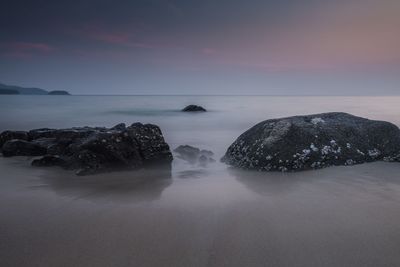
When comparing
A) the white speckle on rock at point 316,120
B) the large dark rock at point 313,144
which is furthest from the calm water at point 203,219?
the white speckle on rock at point 316,120

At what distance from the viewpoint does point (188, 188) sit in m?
4.68

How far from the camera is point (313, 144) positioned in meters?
5.92

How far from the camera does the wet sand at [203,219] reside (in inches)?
105

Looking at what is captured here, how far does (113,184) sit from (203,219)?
76.9 inches

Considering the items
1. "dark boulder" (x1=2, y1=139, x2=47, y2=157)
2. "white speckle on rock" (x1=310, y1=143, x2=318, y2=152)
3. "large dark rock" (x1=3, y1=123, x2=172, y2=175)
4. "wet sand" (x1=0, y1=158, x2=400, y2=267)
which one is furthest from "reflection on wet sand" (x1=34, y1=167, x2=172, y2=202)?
"white speckle on rock" (x1=310, y1=143, x2=318, y2=152)

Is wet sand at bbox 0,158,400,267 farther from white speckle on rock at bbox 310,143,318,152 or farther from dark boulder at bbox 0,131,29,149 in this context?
dark boulder at bbox 0,131,29,149

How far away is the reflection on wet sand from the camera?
14.0 feet

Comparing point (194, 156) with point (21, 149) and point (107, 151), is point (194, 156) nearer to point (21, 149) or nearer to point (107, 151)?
point (107, 151)

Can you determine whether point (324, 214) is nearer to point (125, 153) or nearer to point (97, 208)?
point (97, 208)

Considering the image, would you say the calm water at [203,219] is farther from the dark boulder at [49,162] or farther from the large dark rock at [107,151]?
the dark boulder at [49,162]

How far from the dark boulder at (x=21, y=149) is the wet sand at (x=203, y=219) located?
1.98 meters

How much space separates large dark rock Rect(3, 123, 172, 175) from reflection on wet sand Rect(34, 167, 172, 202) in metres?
0.29

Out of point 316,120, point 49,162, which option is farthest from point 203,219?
point 316,120

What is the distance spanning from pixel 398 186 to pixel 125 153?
438 centimetres
